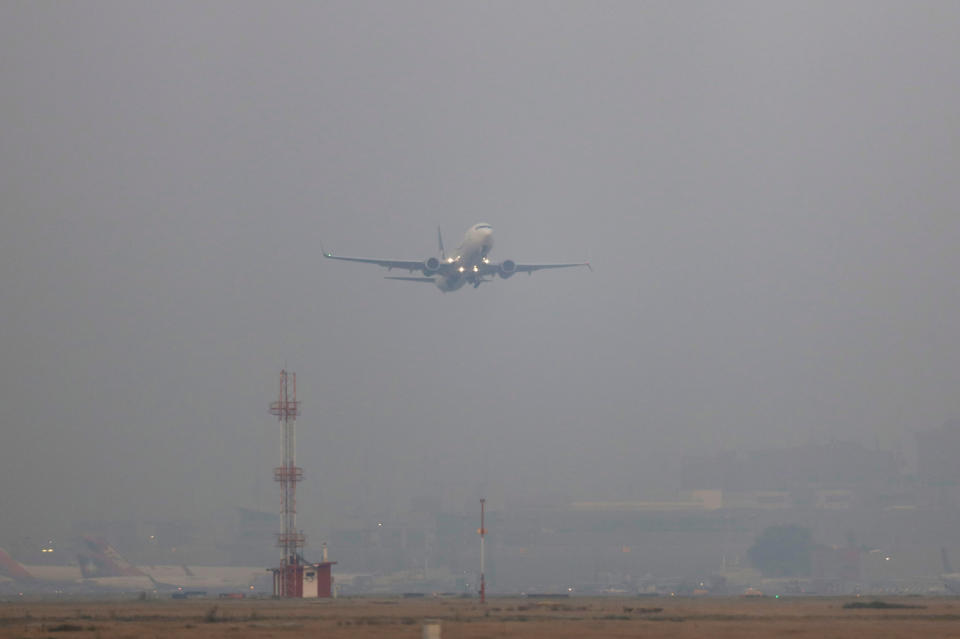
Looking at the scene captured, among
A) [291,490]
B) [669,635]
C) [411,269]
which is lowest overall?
[669,635]

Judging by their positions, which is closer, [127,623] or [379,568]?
[127,623]

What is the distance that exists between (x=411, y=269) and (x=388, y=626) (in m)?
72.0

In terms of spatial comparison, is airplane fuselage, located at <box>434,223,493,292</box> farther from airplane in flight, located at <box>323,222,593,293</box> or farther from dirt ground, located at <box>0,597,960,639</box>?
dirt ground, located at <box>0,597,960,639</box>

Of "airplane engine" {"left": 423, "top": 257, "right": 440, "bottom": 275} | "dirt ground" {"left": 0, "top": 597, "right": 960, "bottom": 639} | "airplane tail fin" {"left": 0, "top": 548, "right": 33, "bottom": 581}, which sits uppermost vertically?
"airplane engine" {"left": 423, "top": 257, "right": 440, "bottom": 275}

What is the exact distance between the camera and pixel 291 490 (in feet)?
350

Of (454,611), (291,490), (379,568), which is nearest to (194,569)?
(379,568)

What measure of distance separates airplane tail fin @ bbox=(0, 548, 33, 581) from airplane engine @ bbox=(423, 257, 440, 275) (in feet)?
326

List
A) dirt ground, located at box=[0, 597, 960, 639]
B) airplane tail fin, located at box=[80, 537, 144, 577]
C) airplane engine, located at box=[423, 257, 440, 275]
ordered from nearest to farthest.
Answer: dirt ground, located at box=[0, 597, 960, 639]
airplane engine, located at box=[423, 257, 440, 275]
airplane tail fin, located at box=[80, 537, 144, 577]

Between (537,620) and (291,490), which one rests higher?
(291,490)

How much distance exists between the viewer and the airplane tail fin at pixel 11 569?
178250mm

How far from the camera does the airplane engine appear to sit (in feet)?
379

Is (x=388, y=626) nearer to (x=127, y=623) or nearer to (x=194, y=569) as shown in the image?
(x=127, y=623)

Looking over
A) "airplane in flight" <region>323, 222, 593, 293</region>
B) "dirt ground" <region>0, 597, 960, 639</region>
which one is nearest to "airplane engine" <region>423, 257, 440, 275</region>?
"airplane in flight" <region>323, 222, 593, 293</region>

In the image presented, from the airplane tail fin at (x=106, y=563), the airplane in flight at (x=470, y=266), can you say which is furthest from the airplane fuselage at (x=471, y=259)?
the airplane tail fin at (x=106, y=563)
